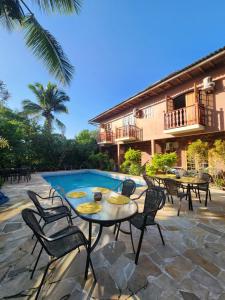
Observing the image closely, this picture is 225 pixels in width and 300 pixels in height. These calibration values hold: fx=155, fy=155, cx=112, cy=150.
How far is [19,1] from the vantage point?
4469 millimetres

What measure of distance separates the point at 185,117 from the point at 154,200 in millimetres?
7390

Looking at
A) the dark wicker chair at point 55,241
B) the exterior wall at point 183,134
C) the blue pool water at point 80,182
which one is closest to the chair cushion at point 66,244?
the dark wicker chair at point 55,241

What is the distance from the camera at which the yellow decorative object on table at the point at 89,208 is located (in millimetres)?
2566

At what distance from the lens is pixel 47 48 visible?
4.88 meters

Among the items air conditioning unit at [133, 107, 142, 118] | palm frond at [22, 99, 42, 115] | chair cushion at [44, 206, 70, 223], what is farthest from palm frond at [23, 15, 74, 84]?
palm frond at [22, 99, 42, 115]

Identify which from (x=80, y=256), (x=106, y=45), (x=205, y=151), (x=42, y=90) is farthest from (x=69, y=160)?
(x=80, y=256)

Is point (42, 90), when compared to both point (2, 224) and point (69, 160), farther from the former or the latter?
point (2, 224)

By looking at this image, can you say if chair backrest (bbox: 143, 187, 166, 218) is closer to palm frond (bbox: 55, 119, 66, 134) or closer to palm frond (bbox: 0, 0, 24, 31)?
palm frond (bbox: 0, 0, 24, 31)

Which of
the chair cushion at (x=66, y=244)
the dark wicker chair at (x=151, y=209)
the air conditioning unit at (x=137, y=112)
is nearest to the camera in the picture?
the chair cushion at (x=66, y=244)

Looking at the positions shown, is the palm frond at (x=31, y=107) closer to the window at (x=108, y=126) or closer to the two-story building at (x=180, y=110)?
→ the window at (x=108, y=126)

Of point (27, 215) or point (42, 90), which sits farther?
point (42, 90)

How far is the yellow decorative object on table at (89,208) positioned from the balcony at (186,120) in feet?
25.0

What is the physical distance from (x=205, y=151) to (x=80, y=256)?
7.95 meters

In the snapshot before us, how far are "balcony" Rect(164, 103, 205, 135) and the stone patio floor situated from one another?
5.94m
